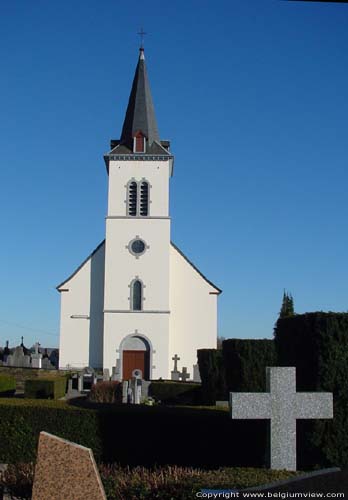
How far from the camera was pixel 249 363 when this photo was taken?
14.6m

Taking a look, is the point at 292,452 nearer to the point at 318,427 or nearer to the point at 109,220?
the point at 318,427

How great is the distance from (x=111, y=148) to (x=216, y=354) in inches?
669

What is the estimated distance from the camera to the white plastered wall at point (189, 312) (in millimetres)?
30844

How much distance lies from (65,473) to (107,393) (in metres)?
16.9

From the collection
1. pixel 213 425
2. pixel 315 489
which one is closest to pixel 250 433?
pixel 213 425

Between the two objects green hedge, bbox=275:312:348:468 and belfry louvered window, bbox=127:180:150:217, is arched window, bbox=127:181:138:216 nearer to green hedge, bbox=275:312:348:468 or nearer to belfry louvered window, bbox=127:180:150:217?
belfry louvered window, bbox=127:180:150:217

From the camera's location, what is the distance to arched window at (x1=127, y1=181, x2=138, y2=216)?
31812 mm

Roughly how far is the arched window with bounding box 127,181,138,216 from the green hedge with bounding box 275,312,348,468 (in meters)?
23.4

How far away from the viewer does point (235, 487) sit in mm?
5398

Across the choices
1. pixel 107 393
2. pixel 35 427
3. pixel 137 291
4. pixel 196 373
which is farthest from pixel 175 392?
pixel 35 427

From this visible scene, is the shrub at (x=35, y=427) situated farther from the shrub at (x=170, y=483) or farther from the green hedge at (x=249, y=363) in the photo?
the green hedge at (x=249, y=363)

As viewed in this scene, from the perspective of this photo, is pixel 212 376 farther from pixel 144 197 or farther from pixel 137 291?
pixel 144 197

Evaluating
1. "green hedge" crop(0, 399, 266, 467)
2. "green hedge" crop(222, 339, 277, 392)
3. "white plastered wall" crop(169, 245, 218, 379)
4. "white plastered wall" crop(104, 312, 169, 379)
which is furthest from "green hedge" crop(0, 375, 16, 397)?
"green hedge" crop(0, 399, 266, 467)

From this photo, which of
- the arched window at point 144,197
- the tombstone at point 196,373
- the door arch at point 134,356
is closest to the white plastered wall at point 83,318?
the door arch at point 134,356
